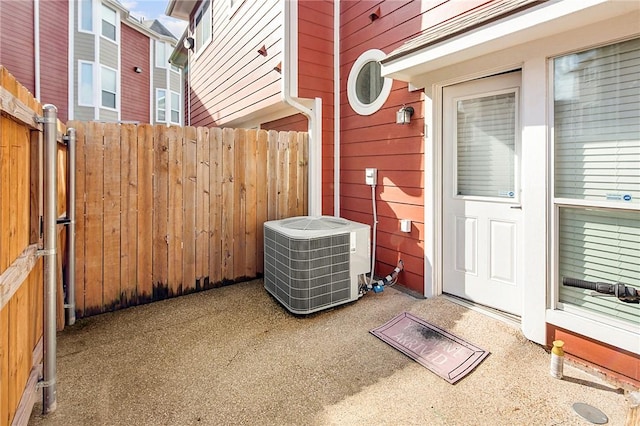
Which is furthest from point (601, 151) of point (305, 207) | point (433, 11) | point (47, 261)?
point (47, 261)

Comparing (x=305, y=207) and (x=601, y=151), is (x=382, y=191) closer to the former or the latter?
(x=305, y=207)

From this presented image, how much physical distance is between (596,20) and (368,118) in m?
2.46

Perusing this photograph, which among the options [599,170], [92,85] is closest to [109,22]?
[92,85]

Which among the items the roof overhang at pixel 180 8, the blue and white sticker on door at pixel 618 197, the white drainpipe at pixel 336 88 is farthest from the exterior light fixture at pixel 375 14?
the roof overhang at pixel 180 8

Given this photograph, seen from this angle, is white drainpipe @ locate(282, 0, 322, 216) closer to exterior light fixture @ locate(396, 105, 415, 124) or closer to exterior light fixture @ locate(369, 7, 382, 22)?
exterior light fixture @ locate(369, 7, 382, 22)

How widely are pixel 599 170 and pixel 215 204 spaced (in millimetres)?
3682

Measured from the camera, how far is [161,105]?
15688 mm

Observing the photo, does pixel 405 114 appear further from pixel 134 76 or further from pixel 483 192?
pixel 134 76

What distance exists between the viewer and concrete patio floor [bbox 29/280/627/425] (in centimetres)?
204

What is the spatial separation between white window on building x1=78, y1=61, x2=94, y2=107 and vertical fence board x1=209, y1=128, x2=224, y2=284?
35.3ft

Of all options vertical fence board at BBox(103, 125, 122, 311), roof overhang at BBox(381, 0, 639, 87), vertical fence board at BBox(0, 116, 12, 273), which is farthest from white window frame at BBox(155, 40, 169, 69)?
vertical fence board at BBox(0, 116, 12, 273)

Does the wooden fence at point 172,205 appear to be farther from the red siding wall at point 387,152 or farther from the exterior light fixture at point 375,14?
the exterior light fixture at point 375,14

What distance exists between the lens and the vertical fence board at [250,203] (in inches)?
170

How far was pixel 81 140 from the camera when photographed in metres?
3.28
